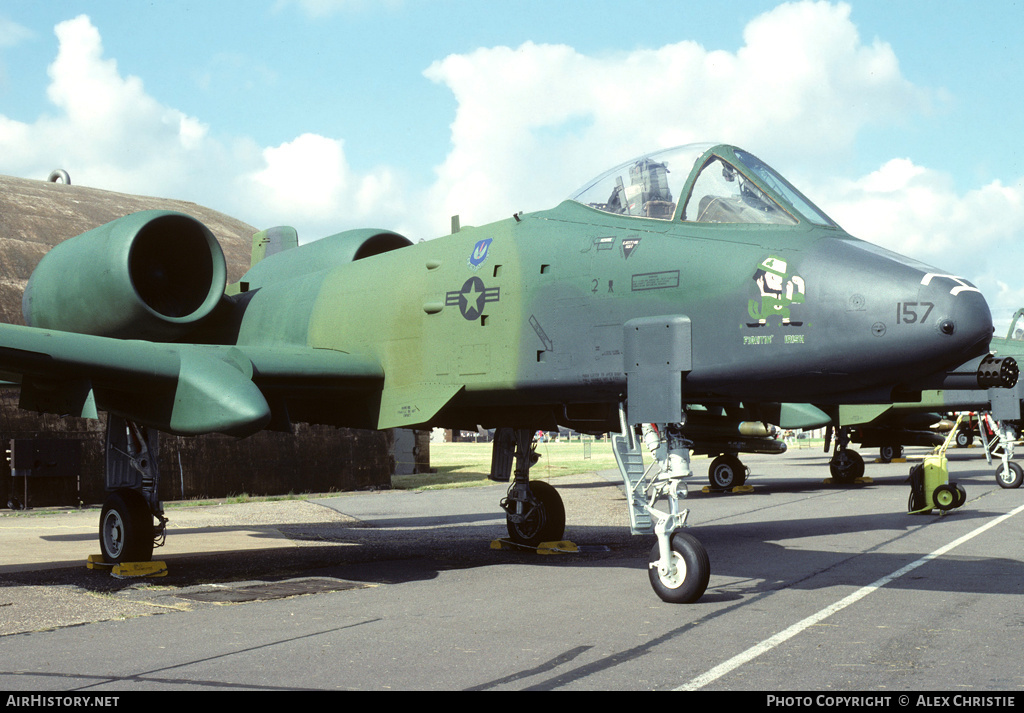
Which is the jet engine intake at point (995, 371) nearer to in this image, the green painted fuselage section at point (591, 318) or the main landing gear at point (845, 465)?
the green painted fuselage section at point (591, 318)

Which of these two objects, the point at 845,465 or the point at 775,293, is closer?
the point at 775,293

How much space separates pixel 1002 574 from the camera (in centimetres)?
889

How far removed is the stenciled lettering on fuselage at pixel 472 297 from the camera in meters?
9.05

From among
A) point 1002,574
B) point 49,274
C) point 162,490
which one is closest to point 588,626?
point 1002,574

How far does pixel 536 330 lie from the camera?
340 inches

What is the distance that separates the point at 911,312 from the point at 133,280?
852 centimetres

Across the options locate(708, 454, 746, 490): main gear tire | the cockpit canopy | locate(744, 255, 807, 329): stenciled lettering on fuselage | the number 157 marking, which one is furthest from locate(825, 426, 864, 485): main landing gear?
A: the number 157 marking

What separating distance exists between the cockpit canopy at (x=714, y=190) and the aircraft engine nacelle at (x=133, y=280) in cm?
557

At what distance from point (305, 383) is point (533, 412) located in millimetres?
2541

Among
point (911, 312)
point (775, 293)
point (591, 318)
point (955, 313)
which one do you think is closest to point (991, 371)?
point (955, 313)

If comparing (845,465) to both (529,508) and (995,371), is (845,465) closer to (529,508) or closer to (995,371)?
(529,508)

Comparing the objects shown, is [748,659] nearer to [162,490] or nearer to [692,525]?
[692,525]

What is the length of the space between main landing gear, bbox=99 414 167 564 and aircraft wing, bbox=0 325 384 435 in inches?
27.1

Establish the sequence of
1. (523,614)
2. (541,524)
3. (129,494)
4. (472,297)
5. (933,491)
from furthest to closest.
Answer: (933,491) → (541,524) → (129,494) → (472,297) → (523,614)
